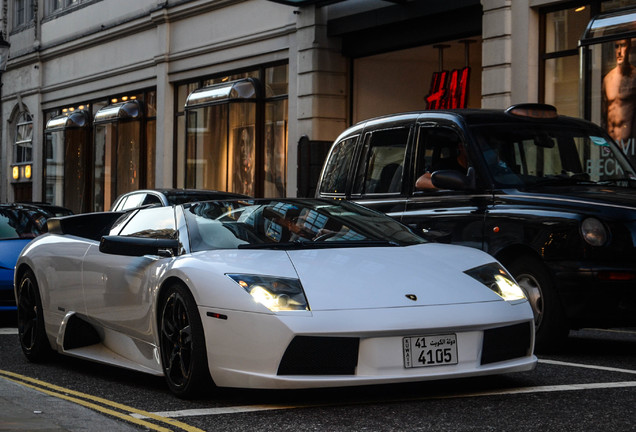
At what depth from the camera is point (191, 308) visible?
252 inches

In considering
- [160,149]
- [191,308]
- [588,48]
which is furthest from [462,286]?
[160,149]

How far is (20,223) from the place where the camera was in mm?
13586

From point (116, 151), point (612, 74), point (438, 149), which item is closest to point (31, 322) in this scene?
point (438, 149)

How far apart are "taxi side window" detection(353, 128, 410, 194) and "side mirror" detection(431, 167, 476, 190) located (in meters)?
0.91

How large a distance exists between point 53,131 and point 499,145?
27.1 m

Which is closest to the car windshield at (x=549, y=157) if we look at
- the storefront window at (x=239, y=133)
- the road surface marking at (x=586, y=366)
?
the road surface marking at (x=586, y=366)

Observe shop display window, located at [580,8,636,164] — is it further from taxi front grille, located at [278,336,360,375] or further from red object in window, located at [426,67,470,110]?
taxi front grille, located at [278,336,360,375]

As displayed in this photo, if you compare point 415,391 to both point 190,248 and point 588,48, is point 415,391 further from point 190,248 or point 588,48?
point 588,48

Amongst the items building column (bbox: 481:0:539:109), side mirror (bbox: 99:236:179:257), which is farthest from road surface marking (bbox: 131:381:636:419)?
building column (bbox: 481:0:539:109)

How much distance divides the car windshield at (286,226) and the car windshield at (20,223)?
6.30 meters

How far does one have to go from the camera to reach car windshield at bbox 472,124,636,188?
9.34 meters

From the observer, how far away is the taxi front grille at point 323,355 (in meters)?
5.94

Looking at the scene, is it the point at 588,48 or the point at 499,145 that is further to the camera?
the point at 588,48

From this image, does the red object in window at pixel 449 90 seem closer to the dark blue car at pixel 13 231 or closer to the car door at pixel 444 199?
the dark blue car at pixel 13 231
